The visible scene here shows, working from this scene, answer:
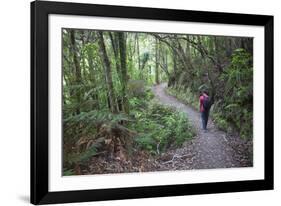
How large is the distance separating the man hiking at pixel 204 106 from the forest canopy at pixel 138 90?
38 millimetres

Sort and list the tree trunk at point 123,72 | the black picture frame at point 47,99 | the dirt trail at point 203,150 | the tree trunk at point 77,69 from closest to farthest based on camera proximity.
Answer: the black picture frame at point 47,99
the tree trunk at point 77,69
the tree trunk at point 123,72
the dirt trail at point 203,150

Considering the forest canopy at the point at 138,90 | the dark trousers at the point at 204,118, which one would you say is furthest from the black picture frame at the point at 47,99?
the dark trousers at the point at 204,118

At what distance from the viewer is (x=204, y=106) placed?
12.5 ft

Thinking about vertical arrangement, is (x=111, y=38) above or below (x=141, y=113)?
above

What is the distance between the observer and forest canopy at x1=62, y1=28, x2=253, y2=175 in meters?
3.46

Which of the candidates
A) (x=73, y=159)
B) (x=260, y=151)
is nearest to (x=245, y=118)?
(x=260, y=151)

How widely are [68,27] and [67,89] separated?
36cm

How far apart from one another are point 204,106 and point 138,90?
48cm

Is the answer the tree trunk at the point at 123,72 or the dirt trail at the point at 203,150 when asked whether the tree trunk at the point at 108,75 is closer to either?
the tree trunk at the point at 123,72

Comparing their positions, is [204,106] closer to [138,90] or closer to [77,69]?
[138,90]

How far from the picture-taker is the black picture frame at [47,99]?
10.8 feet

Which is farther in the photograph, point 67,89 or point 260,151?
point 260,151

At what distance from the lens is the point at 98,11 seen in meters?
3.46

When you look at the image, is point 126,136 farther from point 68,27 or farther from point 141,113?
point 68,27
